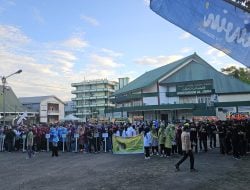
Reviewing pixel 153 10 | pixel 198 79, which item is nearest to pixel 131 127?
pixel 153 10

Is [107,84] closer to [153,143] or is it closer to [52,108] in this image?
[52,108]

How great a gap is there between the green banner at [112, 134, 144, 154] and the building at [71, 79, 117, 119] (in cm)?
11376

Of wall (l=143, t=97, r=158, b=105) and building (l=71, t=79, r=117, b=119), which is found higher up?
building (l=71, t=79, r=117, b=119)

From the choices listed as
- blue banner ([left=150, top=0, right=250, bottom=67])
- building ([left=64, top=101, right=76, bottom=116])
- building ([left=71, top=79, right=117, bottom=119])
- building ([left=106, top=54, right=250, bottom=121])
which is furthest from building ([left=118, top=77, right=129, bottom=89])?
blue banner ([left=150, top=0, right=250, bottom=67])

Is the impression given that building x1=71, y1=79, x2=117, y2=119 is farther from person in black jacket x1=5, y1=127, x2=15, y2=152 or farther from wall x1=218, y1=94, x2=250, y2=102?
person in black jacket x1=5, y1=127, x2=15, y2=152

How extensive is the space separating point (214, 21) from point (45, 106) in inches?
4281

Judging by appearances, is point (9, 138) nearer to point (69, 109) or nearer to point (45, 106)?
point (45, 106)

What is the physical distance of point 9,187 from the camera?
42.3 feet

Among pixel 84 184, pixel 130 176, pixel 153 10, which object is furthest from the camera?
pixel 130 176

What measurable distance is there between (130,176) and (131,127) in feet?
32.0

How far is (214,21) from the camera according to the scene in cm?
772

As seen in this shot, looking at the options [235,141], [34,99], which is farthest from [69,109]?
[235,141]

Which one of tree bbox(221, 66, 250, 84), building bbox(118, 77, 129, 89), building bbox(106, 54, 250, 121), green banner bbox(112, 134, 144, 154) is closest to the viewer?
green banner bbox(112, 134, 144, 154)

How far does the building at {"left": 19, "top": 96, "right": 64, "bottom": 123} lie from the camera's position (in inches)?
4376
